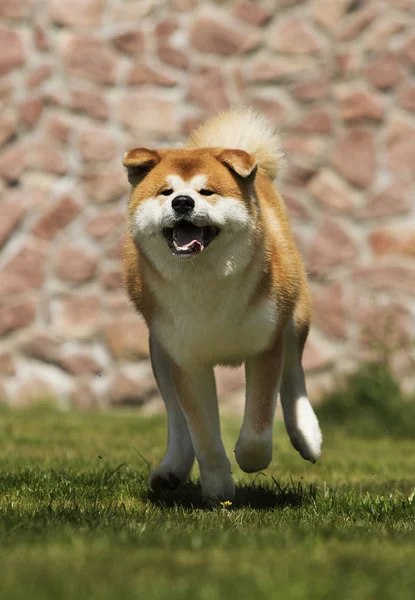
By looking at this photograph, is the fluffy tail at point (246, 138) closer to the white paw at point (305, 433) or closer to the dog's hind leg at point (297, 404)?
the dog's hind leg at point (297, 404)

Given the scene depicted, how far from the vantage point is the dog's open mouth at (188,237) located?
10.3 ft

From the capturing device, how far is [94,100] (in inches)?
284

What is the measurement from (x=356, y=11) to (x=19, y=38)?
2.37 meters

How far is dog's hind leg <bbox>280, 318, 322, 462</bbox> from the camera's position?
3820mm

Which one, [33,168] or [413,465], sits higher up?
[33,168]

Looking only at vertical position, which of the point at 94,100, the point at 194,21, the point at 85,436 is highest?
the point at 194,21

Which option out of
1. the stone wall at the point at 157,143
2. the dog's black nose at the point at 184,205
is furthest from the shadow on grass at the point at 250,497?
the stone wall at the point at 157,143

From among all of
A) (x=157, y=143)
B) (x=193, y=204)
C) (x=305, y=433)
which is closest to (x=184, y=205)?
(x=193, y=204)

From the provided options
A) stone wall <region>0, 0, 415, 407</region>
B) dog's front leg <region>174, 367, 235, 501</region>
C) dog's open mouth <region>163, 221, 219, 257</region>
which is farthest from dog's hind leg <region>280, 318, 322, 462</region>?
stone wall <region>0, 0, 415, 407</region>

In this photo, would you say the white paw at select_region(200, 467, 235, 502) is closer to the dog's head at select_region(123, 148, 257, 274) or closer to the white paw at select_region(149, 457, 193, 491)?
the white paw at select_region(149, 457, 193, 491)

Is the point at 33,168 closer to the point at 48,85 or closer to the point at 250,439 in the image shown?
the point at 48,85

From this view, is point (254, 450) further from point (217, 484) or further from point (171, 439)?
point (171, 439)

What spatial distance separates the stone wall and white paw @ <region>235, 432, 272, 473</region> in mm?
3414

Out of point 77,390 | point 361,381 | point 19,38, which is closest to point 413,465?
point 361,381
